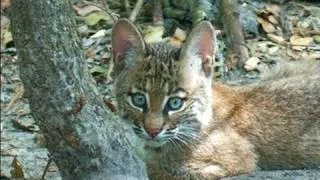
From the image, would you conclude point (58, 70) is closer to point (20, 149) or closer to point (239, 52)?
point (20, 149)

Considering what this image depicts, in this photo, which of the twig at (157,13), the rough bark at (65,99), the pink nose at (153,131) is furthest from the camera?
the twig at (157,13)

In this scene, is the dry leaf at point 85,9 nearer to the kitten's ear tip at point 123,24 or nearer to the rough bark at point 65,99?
the kitten's ear tip at point 123,24

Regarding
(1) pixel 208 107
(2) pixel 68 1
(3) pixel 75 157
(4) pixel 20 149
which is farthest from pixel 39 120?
(4) pixel 20 149

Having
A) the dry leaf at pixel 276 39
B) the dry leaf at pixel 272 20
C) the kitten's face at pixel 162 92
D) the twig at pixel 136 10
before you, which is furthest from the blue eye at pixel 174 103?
the dry leaf at pixel 272 20

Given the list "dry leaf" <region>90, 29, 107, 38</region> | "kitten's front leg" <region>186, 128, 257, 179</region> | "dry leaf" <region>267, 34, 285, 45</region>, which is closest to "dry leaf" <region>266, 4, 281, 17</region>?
"dry leaf" <region>267, 34, 285, 45</region>

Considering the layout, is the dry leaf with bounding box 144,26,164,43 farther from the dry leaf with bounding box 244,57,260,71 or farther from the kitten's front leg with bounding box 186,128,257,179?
the kitten's front leg with bounding box 186,128,257,179

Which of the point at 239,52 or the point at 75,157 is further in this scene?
the point at 239,52
